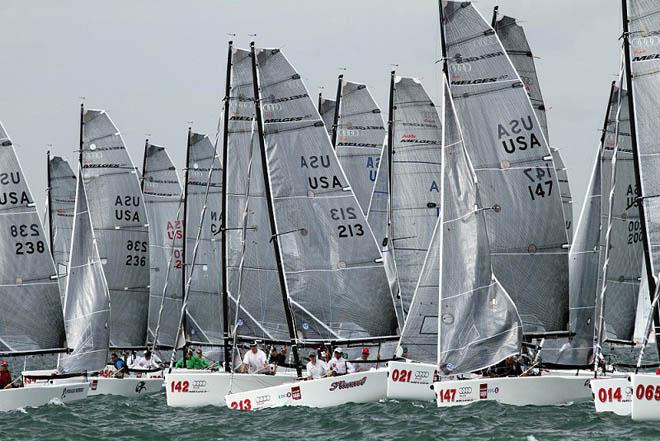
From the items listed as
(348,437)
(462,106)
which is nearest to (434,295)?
(462,106)

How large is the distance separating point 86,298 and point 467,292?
13.5 m

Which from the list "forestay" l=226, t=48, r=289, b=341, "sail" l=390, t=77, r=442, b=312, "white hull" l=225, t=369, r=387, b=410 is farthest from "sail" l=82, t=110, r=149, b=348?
"white hull" l=225, t=369, r=387, b=410

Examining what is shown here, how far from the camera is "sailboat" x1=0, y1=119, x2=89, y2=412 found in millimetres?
35156

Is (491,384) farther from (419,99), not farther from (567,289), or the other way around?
(419,99)

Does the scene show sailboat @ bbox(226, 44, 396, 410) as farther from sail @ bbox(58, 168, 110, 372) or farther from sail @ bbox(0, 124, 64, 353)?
sail @ bbox(58, 168, 110, 372)

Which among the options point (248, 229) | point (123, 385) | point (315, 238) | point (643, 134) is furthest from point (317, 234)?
point (123, 385)

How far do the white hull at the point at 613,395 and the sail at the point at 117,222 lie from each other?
2444 centimetres

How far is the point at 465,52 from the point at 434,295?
6379 mm

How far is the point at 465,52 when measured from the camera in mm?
34562

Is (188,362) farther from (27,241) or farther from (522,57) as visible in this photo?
(522,57)

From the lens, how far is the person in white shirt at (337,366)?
Result: 1247 inches

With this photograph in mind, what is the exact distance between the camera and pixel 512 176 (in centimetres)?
3400

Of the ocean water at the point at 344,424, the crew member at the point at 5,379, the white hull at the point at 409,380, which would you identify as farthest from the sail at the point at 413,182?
the crew member at the point at 5,379

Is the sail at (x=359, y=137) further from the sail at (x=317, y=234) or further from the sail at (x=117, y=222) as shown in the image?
the sail at (x=317, y=234)
